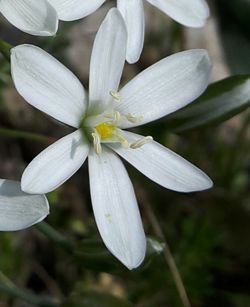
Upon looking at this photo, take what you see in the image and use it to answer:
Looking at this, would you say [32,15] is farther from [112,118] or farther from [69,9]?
[112,118]

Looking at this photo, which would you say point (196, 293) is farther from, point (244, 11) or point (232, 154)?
point (244, 11)

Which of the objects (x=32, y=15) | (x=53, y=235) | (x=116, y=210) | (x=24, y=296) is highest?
(x=32, y=15)

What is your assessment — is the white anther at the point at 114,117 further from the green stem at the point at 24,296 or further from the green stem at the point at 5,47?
the green stem at the point at 24,296

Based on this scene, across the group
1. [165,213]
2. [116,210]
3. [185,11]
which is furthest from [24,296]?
[165,213]

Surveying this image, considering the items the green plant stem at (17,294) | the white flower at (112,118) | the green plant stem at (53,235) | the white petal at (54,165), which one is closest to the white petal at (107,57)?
the white flower at (112,118)

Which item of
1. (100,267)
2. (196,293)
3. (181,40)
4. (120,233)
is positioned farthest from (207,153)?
(120,233)

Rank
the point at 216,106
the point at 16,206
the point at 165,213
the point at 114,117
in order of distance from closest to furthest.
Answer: the point at 16,206 < the point at 114,117 < the point at 216,106 < the point at 165,213

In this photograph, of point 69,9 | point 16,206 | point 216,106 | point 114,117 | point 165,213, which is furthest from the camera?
point 165,213
